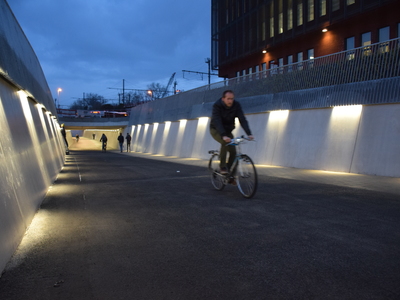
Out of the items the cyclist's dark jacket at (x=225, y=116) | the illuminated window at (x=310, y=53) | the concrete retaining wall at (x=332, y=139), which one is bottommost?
the concrete retaining wall at (x=332, y=139)

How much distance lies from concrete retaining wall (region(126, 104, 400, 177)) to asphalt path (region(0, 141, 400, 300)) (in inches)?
256

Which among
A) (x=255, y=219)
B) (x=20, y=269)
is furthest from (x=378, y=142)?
(x=20, y=269)

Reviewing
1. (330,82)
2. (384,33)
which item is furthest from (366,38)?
(330,82)

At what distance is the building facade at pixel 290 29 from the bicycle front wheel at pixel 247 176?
56.0ft

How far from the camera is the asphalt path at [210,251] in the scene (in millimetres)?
2746

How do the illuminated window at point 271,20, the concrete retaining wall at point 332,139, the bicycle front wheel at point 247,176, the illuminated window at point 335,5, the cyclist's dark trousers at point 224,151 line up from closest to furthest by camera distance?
the bicycle front wheel at point 247,176, the cyclist's dark trousers at point 224,151, the concrete retaining wall at point 332,139, the illuminated window at point 335,5, the illuminated window at point 271,20

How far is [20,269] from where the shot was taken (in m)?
3.21

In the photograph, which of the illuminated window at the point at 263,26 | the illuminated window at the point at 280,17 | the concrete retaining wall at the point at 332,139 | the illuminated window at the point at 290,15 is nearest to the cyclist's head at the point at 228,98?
the concrete retaining wall at the point at 332,139

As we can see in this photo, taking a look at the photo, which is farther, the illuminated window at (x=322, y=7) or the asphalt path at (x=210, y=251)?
the illuminated window at (x=322, y=7)

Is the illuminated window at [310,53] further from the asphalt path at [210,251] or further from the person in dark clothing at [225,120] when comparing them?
the asphalt path at [210,251]

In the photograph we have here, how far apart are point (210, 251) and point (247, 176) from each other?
337cm

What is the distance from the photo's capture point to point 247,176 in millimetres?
6875

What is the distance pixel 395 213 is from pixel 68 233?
4.82 m

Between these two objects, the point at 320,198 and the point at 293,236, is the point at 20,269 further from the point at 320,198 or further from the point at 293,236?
the point at 320,198
